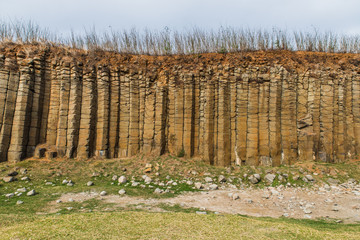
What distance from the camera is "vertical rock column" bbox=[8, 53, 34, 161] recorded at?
11023mm

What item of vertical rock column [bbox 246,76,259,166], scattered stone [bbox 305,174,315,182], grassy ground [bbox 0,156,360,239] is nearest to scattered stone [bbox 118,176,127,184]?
grassy ground [bbox 0,156,360,239]

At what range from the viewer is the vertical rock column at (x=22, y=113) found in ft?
36.2

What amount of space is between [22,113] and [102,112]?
3739 millimetres

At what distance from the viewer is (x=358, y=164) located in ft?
37.0

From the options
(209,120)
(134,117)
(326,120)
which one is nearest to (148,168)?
(134,117)

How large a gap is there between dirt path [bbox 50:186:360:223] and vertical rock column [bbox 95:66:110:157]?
388 cm

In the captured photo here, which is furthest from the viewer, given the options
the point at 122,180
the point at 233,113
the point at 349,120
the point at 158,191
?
the point at 349,120

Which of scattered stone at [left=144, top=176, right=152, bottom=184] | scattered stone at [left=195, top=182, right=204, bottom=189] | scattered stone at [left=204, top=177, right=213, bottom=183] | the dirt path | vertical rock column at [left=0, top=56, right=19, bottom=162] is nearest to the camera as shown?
the dirt path

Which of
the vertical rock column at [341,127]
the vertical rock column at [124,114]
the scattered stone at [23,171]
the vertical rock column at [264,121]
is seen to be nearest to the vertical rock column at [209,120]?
the vertical rock column at [264,121]

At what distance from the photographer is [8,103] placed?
11312 millimetres

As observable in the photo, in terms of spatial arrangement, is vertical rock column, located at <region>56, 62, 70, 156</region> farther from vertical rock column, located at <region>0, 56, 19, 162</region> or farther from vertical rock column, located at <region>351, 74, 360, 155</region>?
vertical rock column, located at <region>351, 74, 360, 155</region>

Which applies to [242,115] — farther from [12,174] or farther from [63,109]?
[12,174]

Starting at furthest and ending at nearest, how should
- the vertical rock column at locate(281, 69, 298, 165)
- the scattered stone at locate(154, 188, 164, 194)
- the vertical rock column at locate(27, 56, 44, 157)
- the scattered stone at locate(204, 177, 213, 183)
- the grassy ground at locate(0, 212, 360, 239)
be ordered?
the vertical rock column at locate(281, 69, 298, 165) → the vertical rock column at locate(27, 56, 44, 157) → the scattered stone at locate(204, 177, 213, 183) → the scattered stone at locate(154, 188, 164, 194) → the grassy ground at locate(0, 212, 360, 239)

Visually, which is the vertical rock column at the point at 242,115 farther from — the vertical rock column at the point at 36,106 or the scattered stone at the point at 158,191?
the vertical rock column at the point at 36,106
